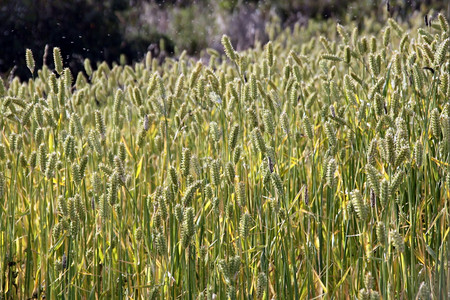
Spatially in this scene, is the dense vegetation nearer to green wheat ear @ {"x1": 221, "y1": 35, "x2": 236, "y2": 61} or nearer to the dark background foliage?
green wheat ear @ {"x1": 221, "y1": 35, "x2": 236, "y2": 61}

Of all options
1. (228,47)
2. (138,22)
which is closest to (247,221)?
(228,47)

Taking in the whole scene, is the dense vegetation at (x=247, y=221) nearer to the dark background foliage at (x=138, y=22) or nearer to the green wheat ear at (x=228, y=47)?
the green wheat ear at (x=228, y=47)

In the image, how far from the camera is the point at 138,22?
8.12 metres

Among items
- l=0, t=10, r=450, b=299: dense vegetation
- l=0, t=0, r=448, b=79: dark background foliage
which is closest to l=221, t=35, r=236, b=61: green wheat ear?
l=0, t=10, r=450, b=299: dense vegetation

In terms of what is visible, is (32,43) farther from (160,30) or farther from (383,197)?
(383,197)

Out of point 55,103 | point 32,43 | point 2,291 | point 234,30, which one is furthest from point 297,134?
point 234,30

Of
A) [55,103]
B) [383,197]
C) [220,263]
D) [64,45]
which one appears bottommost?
[220,263]

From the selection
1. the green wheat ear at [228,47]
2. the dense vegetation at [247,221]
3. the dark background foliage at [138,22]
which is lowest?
the dense vegetation at [247,221]

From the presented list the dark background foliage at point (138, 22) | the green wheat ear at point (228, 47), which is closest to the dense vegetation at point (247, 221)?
the green wheat ear at point (228, 47)

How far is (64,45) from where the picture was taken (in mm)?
7098

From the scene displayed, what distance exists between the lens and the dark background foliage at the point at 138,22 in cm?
682

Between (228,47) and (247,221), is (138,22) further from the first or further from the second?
(247,221)

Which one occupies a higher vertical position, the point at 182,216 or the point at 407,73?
the point at 407,73

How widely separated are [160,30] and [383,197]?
7.81 m
